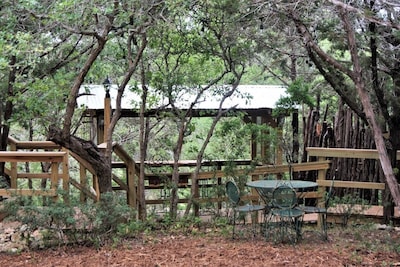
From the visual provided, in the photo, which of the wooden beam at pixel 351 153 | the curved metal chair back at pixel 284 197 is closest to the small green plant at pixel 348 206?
the wooden beam at pixel 351 153

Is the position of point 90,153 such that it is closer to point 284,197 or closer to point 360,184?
point 284,197

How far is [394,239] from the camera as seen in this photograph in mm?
5609

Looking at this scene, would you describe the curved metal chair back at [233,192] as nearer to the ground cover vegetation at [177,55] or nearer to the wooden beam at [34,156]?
the ground cover vegetation at [177,55]

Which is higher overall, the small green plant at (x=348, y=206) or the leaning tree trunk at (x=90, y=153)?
the leaning tree trunk at (x=90, y=153)

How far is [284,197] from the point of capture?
5453mm

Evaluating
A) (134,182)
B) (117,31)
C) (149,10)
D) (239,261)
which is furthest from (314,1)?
(134,182)

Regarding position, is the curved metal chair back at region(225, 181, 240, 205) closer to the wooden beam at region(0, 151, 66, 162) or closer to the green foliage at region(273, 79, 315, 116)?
the wooden beam at region(0, 151, 66, 162)

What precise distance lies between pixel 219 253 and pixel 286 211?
3.95 feet

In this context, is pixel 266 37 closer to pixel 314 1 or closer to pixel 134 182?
pixel 314 1

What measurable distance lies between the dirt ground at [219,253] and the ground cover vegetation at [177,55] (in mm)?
866

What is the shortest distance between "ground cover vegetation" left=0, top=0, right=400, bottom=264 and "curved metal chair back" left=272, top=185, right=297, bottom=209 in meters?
1.16

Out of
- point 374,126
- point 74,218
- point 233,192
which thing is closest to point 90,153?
point 74,218

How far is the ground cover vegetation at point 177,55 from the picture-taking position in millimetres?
5641

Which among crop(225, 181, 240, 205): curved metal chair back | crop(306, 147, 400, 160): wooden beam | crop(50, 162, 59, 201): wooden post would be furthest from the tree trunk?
crop(50, 162, 59, 201): wooden post
